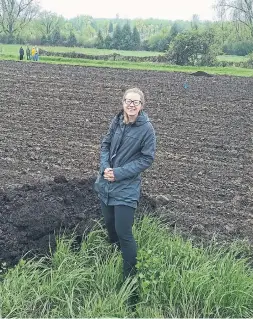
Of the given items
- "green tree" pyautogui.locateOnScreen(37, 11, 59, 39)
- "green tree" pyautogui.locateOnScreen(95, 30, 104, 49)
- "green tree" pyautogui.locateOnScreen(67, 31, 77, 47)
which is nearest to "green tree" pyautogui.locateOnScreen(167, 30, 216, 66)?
"green tree" pyautogui.locateOnScreen(95, 30, 104, 49)

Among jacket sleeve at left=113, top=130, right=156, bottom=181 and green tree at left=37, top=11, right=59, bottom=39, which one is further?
green tree at left=37, top=11, right=59, bottom=39

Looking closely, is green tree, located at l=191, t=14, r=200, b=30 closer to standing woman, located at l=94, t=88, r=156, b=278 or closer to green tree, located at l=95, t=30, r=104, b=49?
green tree, located at l=95, t=30, r=104, b=49

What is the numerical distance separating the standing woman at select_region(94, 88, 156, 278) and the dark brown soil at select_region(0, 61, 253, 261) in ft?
3.84

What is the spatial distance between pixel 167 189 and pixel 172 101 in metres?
10.1

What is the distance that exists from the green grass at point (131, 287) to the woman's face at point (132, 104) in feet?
4.67

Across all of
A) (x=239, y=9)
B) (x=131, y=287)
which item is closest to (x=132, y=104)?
(x=131, y=287)

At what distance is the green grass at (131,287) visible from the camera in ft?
16.5

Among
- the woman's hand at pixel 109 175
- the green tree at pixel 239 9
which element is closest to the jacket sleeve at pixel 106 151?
the woman's hand at pixel 109 175

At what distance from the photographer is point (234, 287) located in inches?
211

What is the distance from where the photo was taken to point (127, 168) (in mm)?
5414

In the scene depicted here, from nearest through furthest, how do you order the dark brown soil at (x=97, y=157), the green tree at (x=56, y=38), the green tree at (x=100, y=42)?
the dark brown soil at (x=97, y=157)
the green tree at (x=100, y=42)
the green tree at (x=56, y=38)

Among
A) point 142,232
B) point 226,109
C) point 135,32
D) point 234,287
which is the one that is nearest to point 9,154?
point 142,232

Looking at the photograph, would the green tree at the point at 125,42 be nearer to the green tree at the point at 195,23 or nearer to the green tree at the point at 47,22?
the green tree at the point at 195,23

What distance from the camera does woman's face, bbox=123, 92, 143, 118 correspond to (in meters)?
5.36
